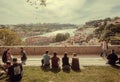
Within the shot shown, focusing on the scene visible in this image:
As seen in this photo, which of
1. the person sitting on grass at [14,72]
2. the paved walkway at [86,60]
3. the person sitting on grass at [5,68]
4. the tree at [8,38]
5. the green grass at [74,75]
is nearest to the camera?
the person sitting on grass at [14,72]

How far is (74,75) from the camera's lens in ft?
53.2

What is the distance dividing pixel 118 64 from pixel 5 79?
8.81 m

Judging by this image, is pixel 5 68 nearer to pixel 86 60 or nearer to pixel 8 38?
pixel 86 60

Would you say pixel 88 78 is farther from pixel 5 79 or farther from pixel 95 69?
pixel 5 79

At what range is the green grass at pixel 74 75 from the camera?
15333mm

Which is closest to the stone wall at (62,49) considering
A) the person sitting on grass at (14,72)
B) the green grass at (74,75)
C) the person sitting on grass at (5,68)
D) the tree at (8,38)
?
the green grass at (74,75)

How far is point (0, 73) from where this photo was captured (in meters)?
15.6

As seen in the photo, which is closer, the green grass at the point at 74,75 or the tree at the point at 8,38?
the green grass at the point at 74,75

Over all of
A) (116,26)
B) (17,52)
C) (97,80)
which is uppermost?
(116,26)

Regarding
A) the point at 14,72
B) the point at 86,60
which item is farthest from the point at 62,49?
the point at 14,72

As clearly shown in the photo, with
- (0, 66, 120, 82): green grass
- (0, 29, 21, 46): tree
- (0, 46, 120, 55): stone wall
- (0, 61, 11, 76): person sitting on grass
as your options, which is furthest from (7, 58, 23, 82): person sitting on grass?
(0, 29, 21, 46): tree

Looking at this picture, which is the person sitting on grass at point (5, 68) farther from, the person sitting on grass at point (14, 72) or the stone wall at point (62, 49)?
the stone wall at point (62, 49)

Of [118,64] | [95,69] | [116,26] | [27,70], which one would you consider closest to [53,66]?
[27,70]

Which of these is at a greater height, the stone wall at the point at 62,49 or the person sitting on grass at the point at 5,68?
the stone wall at the point at 62,49
